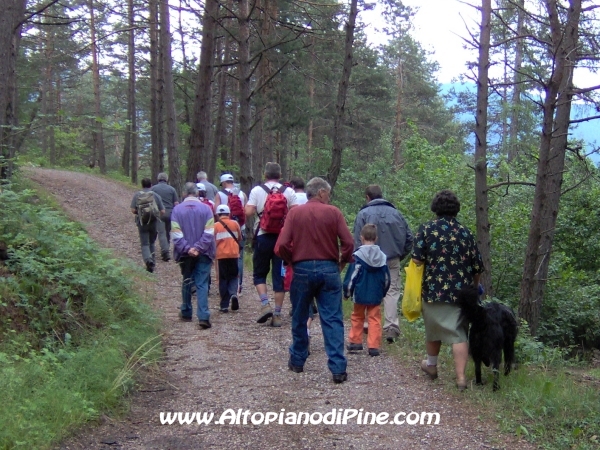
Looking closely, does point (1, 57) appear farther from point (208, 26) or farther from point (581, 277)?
point (581, 277)

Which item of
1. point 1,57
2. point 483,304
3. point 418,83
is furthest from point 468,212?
point 418,83

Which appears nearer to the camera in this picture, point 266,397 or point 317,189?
point 266,397

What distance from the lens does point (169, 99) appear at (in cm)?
1778

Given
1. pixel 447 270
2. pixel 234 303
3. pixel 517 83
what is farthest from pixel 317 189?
pixel 517 83

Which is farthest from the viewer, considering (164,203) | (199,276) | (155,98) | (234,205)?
(155,98)

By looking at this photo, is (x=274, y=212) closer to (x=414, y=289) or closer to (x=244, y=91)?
(x=414, y=289)

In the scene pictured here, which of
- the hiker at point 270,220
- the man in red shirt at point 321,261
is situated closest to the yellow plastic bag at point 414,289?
the man in red shirt at point 321,261

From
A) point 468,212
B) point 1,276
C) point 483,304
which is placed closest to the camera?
point 483,304

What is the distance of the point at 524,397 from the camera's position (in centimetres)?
539

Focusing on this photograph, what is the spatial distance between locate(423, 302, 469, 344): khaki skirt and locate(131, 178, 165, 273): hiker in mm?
7926

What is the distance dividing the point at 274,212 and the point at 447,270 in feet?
9.80

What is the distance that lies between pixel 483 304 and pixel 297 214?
6.53 ft

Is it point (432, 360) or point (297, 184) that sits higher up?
point (297, 184)

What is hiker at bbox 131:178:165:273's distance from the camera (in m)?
12.6
